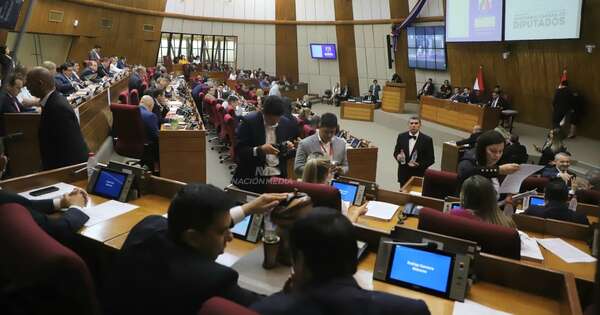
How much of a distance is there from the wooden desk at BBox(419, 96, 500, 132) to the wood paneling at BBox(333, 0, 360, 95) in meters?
5.53

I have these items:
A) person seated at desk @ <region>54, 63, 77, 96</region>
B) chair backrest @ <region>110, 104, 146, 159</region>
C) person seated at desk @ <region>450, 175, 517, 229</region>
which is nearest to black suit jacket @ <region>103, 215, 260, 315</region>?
person seated at desk @ <region>450, 175, 517, 229</region>

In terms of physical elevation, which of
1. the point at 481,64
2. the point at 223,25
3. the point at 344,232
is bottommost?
the point at 344,232

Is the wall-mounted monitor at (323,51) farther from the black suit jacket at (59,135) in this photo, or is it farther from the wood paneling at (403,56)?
the black suit jacket at (59,135)

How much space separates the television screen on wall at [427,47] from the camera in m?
13.7

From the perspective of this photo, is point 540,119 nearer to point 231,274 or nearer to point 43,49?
point 231,274

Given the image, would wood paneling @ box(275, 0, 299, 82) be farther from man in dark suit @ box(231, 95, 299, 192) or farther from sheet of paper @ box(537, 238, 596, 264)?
sheet of paper @ box(537, 238, 596, 264)

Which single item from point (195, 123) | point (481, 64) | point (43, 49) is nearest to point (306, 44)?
point (481, 64)

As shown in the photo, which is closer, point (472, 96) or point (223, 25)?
point (472, 96)

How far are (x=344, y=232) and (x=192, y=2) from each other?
62.5 feet

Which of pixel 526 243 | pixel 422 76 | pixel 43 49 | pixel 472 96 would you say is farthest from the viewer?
pixel 422 76

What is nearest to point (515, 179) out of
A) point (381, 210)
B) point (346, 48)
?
point (381, 210)

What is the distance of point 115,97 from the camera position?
30.0 ft

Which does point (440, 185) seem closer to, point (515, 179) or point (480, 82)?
point (515, 179)

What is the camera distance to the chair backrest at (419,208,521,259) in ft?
6.83
